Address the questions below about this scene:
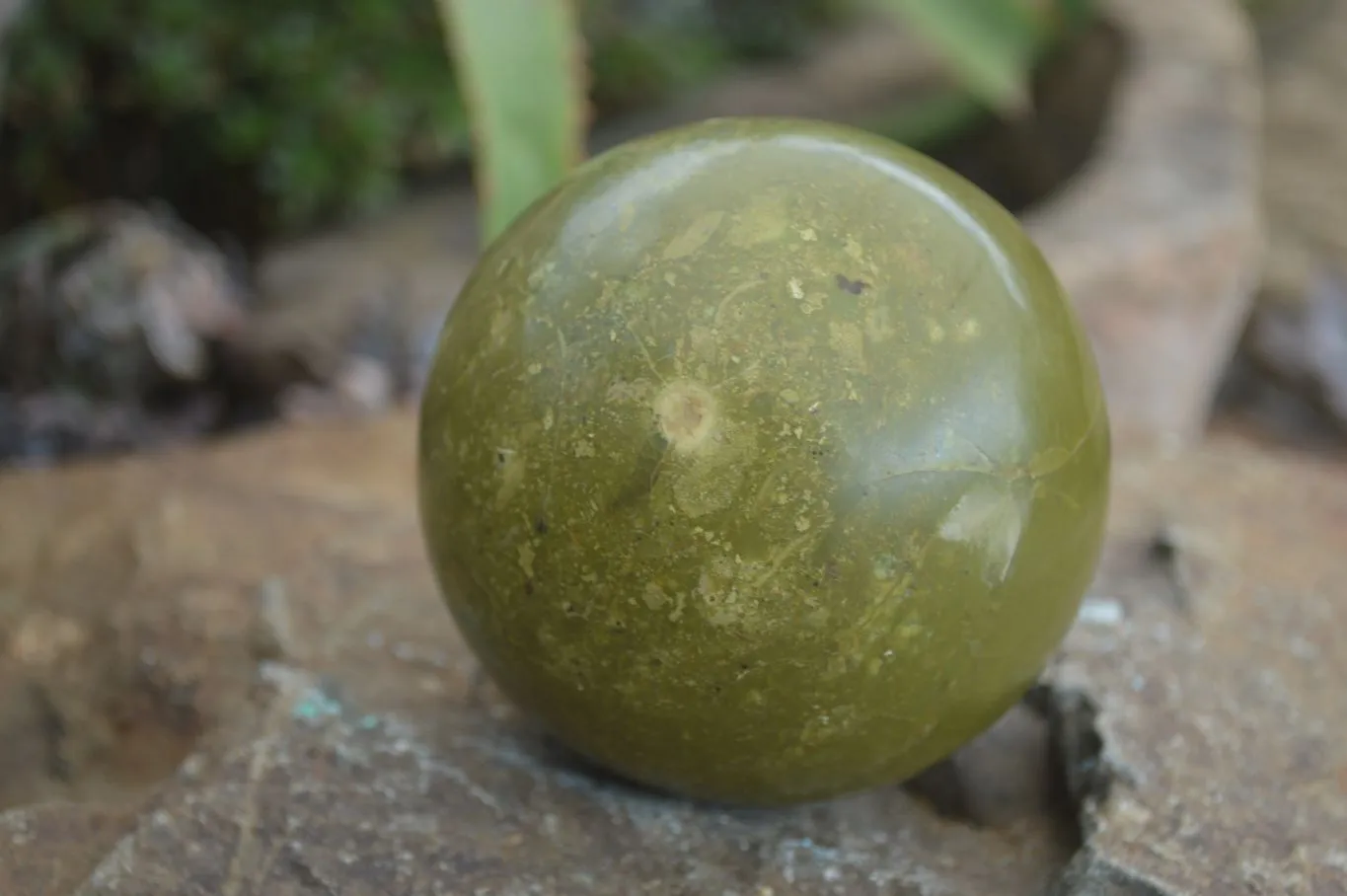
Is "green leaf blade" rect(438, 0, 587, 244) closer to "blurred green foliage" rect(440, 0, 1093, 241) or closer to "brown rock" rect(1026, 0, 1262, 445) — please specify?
"blurred green foliage" rect(440, 0, 1093, 241)

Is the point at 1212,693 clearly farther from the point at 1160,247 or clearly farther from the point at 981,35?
the point at 981,35

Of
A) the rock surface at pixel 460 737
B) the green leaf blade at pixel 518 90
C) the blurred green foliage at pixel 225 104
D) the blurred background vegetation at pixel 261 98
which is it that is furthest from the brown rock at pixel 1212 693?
the blurred green foliage at pixel 225 104

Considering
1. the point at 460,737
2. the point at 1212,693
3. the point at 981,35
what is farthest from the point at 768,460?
the point at 981,35

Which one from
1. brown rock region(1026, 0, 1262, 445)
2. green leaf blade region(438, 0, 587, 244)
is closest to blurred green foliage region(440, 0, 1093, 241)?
green leaf blade region(438, 0, 587, 244)

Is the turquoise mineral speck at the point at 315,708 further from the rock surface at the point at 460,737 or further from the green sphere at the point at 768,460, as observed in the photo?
the green sphere at the point at 768,460

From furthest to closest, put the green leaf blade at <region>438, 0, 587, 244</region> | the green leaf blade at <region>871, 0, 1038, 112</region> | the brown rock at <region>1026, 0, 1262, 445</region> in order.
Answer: the green leaf blade at <region>871, 0, 1038, 112</region>, the brown rock at <region>1026, 0, 1262, 445</region>, the green leaf blade at <region>438, 0, 587, 244</region>

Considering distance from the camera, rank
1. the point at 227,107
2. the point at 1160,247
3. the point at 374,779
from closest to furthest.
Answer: the point at 374,779 → the point at 1160,247 → the point at 227,107
